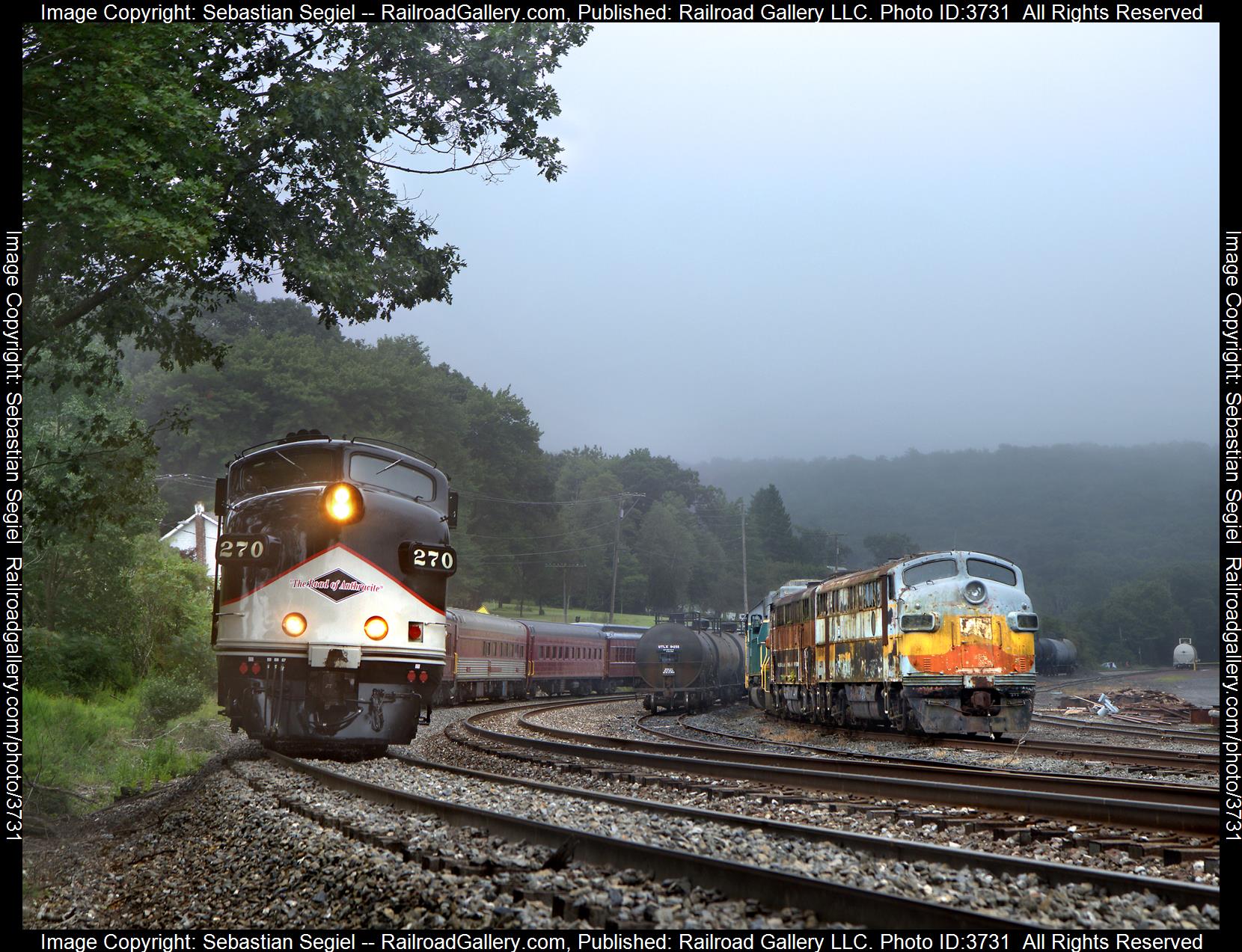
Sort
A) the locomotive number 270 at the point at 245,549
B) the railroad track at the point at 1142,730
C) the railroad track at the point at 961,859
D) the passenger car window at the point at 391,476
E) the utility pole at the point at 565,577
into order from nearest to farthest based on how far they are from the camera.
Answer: the railroad track at the point at 961,859
the locomotive number 270 at the point at 245,549
the passenger car window at the point at 391,476
the railroad track at the point at 1142,730
the utility pole at the point at 565,577

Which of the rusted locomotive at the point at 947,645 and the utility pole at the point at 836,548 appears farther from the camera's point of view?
the utility pole at the point at 836,548

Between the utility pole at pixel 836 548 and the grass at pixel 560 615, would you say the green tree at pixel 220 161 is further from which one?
the grass at pixel 560 615

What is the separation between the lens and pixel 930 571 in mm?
19859

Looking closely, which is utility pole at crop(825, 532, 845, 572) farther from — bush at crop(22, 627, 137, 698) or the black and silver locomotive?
the black and silver locomotive

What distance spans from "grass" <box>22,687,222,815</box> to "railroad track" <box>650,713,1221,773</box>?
33.7 feet

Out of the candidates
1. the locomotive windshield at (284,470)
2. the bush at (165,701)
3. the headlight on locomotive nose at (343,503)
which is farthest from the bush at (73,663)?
the headlight on locomotive nose at (343,503)

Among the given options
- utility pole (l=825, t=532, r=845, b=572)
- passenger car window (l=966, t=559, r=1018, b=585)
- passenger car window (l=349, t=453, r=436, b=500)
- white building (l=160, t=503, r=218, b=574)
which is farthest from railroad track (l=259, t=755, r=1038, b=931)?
utility pole (l=825, t=532, r=845, b=572)

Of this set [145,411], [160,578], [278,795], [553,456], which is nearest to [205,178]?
[278,795]

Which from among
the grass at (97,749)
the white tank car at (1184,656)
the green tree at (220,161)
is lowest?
the white tank car at (1184,656)

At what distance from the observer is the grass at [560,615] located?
85.1m

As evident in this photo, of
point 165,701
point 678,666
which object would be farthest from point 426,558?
point 678,666

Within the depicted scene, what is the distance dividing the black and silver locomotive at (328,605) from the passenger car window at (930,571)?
32.1 feet
